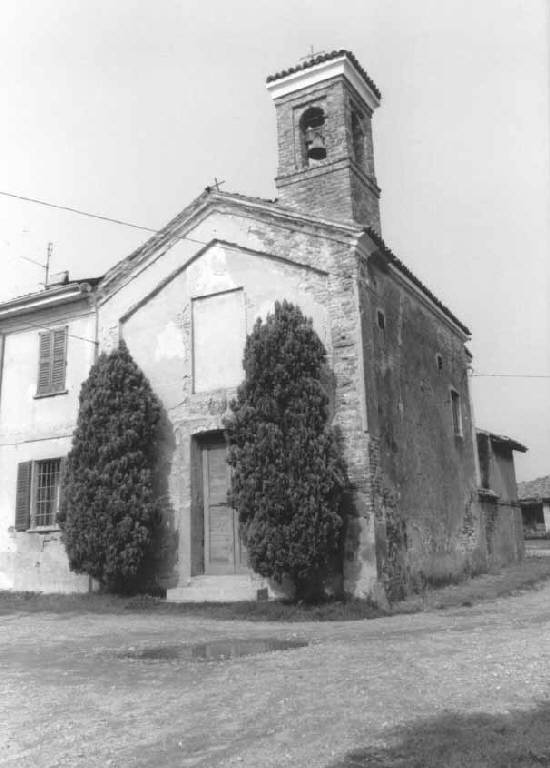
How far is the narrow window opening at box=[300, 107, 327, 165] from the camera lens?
50.6 ft

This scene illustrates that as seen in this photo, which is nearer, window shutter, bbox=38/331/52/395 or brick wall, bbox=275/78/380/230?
brick wall, bbox=275/78/380/230

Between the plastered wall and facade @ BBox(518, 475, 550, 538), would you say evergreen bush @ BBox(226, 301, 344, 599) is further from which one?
facade @ BBox(518, 475, 550, 538)

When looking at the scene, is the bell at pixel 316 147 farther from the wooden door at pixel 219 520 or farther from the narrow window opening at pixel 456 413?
the wooden door at pixel 219 520

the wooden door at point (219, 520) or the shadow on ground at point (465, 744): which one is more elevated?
the wooden door at point (219, 520)

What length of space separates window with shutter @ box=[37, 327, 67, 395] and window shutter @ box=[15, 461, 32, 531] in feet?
5.58

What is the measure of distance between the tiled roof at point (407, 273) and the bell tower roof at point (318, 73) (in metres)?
3.93

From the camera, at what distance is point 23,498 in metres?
14.9

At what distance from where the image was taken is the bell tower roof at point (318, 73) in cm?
1505

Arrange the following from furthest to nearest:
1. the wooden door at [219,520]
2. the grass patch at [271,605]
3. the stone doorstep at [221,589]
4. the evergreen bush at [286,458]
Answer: the wooden door at [219,520] < the stone doorstep at [221,589] < the evergreen bush at [286,458] < the grass patch at [271,605]

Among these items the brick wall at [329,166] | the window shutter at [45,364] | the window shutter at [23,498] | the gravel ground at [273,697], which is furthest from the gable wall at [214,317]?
the gravel ground at [273,697]

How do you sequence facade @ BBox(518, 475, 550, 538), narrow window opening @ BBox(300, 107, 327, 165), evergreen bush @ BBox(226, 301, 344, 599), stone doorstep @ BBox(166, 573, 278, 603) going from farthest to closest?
1. facade @ BBox(518, 475, 550, 538)
2. narrow window opening @ BBox(300, 107, 327, 165)
3. stone doorstep @ BBox(166, 573, 278, 603)
4. evergreen bush @ BBox(226, 301, 344, 599)

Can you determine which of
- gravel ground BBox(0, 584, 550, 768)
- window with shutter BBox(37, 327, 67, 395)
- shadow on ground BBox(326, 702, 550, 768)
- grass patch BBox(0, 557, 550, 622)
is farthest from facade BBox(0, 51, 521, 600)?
shadow on ground BBox(326, 702, 550, 768)

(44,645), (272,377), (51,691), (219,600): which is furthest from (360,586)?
(51,691)

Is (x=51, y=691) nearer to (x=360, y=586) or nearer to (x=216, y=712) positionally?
(x=216, y=712)
